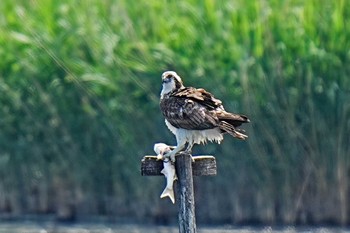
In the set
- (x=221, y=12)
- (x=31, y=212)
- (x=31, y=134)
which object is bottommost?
(x=31, y=212)

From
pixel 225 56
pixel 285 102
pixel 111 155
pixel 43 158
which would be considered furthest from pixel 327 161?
pixel 43 158

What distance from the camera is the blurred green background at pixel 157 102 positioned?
40.2 feet

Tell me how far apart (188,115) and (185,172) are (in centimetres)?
38

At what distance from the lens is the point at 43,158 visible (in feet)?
44.8

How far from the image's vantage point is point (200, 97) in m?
7.30

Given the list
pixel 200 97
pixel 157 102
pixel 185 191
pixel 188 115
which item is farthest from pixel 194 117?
pixel 157 102

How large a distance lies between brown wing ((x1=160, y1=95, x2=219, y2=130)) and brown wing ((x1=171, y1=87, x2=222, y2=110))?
0.06 ft

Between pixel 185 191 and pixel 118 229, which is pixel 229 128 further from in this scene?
pixel 118 229

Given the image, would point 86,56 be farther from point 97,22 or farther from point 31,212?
point 31,212

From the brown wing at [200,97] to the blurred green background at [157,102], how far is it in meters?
4.78

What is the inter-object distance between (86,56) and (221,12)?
1.74m

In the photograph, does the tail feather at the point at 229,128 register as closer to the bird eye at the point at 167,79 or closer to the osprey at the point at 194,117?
the osprey at the point at 194,117

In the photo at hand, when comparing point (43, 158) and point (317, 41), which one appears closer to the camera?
point (317, 41)

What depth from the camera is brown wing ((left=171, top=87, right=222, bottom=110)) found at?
7.25 metres
